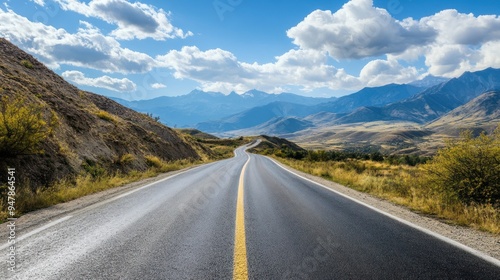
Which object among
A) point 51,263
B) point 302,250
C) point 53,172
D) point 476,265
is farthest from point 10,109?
point 476,265

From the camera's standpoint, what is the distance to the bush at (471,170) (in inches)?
299

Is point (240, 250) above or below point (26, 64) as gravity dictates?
below

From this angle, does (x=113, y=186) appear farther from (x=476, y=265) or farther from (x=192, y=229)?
(x=476, y=265)

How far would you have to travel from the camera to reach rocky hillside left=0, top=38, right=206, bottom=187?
982 cm

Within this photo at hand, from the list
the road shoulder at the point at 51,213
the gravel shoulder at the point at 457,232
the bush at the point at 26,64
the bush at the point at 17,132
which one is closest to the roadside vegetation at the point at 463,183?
the gravel shoulder at the point at 457,232

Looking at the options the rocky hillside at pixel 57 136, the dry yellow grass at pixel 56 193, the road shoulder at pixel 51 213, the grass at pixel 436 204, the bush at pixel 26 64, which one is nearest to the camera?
the road shoulder at pixel 51 213

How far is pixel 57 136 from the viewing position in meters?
13.2

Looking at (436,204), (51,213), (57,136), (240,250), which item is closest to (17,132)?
(51,213)

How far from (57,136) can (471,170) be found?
1641 centimetres

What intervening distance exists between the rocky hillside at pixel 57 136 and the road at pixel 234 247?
4.57 m

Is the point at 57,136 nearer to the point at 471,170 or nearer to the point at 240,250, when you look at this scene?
the point at 240,250

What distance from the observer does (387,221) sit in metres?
6.41

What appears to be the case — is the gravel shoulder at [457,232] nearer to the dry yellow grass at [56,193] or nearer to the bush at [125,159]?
the dry yellow grass at [56,193]

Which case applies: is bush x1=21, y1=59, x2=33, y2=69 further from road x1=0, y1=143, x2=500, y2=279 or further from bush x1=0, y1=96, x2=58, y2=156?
road x1=0, y1=143, x2=500, y2=279
